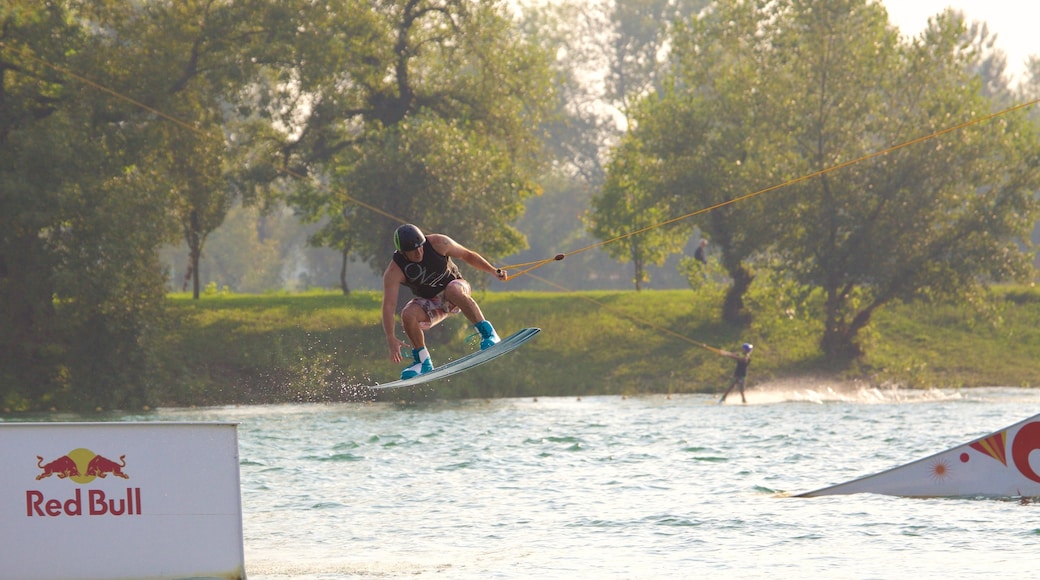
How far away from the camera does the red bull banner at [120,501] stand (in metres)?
12.3

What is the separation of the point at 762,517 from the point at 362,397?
86.2 feet

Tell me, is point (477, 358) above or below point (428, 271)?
below

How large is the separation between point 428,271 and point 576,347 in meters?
34.3

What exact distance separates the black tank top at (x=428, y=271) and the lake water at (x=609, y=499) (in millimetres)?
3193

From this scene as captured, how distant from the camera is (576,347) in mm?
49375

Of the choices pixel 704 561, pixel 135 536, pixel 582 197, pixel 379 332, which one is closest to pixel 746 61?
pixel 379 332

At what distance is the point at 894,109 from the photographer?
4766cm

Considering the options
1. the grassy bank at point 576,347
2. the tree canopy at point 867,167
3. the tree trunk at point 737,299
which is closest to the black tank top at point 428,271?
the grassy bank at point 576,347

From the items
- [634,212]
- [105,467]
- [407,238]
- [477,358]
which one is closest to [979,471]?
[477,358]

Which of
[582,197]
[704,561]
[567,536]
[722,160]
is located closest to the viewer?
[704,561]

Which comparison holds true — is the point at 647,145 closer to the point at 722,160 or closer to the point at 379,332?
the point at 722,160

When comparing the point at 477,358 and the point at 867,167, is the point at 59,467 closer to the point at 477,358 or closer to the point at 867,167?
the point at 477,358

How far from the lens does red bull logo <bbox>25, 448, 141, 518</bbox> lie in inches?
485

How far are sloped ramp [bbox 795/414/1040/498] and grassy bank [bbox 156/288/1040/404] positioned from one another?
23.2 metres
